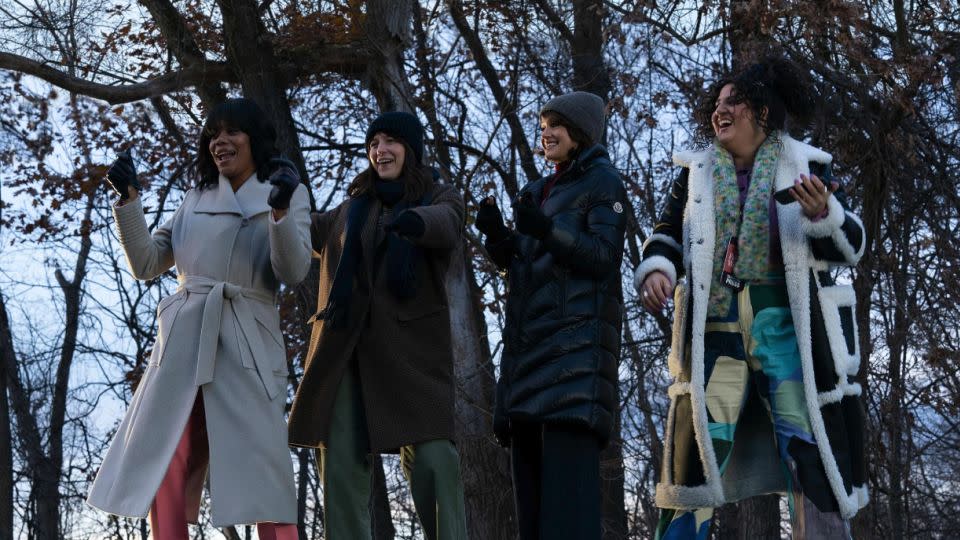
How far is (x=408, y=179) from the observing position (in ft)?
16.6

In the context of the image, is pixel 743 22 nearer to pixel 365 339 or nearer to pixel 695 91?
pixel 695 91

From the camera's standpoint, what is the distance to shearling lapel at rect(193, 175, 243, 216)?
5.02m

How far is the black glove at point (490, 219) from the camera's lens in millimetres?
4609

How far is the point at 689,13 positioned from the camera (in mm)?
11078

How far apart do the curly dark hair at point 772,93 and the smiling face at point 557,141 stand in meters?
0.57

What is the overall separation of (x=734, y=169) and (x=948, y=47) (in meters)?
6.14

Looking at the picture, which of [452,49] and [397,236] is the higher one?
[452,49]

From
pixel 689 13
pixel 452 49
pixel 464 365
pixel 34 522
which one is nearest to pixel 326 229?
pixel 464 365

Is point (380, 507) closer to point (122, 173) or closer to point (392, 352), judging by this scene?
point (392, 352)

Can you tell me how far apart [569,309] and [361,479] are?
97cm

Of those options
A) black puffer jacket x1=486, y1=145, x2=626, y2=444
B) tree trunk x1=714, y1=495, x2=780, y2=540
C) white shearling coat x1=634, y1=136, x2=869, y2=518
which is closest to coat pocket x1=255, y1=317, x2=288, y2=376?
black puffer jacket x1=486, y1=145, x2=626, y2=444

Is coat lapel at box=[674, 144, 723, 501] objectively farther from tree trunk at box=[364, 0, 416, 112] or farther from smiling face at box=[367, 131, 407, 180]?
tree trunk at box=[364, 0, 416, 112]

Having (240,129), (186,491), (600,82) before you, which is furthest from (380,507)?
(240,129)

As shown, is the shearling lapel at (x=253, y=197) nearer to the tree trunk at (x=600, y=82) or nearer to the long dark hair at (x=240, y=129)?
the long dark hair at (x=240, y=129)
